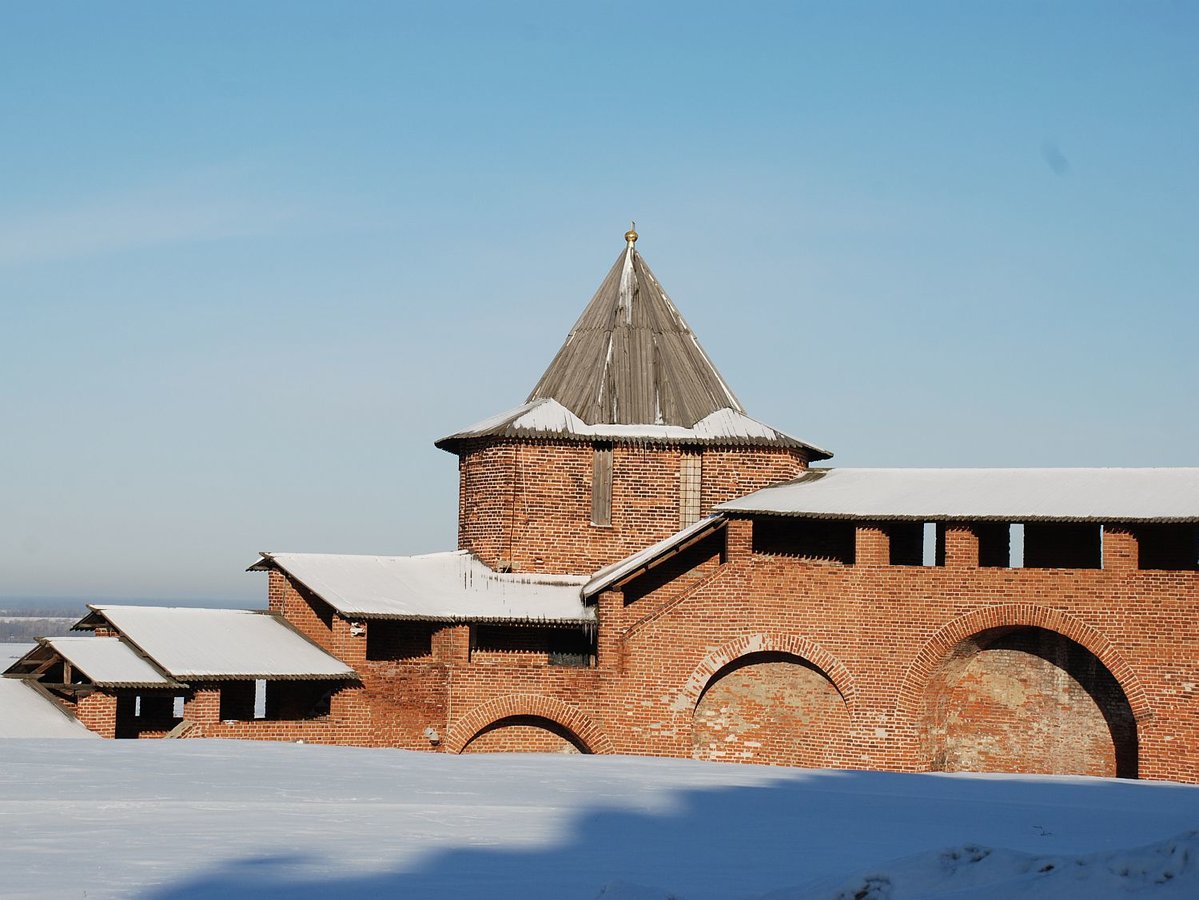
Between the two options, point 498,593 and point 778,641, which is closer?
point 778,641

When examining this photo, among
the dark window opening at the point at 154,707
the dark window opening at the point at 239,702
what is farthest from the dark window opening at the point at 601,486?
the dark window opening at the point at 154,707

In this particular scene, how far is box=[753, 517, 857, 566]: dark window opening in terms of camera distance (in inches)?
806

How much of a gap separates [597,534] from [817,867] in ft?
46.5

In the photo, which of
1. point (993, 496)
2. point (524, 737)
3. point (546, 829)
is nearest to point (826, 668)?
point (993, 496)

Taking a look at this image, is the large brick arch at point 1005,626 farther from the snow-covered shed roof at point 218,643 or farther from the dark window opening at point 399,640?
the snow-covered shed roof at point 218,643

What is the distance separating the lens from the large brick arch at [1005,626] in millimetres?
17391

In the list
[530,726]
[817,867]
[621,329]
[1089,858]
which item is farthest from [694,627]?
[1089,858]

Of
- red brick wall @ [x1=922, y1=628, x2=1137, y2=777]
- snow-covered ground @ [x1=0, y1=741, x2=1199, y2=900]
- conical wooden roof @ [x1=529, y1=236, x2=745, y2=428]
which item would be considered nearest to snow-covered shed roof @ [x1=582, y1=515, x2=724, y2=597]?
conical wooden roof @ [x1=529, y1=236, x2=745, y2=428]

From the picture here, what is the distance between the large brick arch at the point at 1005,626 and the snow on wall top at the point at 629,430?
16.9 ft

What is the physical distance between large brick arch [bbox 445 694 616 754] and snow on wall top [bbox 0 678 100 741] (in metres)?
4.58

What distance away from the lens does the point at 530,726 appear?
20.4 metres

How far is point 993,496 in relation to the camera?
1895 centimetres

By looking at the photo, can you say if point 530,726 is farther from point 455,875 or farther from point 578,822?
point 455,875

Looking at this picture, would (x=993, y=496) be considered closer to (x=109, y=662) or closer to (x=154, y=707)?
(x=109, y=662)
